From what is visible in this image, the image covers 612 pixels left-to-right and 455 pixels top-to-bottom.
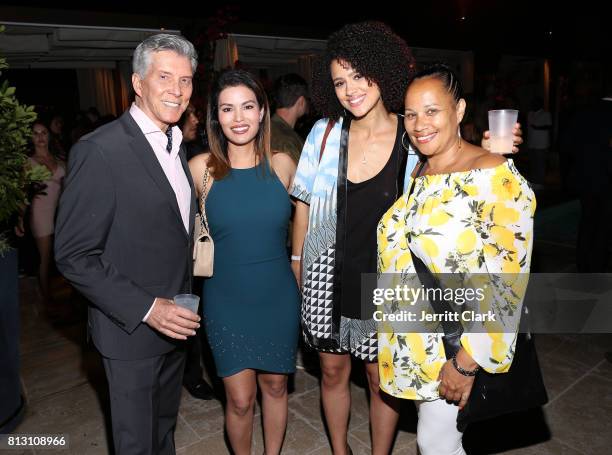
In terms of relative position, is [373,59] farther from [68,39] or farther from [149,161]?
[68,39]

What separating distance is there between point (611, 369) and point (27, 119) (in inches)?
163

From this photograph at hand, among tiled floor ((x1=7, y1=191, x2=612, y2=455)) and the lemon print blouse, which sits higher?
the lemon print blouse

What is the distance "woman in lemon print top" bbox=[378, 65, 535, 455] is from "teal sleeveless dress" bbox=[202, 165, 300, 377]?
623mm

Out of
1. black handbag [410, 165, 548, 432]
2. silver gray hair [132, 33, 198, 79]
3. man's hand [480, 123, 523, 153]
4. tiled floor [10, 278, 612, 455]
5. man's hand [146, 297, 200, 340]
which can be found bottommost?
tiled floor [10, 278, 612, 455]

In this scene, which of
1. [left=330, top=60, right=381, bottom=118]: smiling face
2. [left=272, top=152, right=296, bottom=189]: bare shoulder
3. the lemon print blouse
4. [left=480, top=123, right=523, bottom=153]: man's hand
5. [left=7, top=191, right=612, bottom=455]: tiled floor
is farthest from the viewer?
[left=7, top=191, right=612, bottom=455]: tiled floor

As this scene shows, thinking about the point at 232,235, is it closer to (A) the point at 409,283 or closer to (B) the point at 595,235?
(A) the point at 409,283

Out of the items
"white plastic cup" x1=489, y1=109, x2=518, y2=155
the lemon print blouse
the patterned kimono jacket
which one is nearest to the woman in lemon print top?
the lemon print blouse

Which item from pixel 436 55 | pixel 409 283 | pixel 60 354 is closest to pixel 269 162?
pixel 409 283

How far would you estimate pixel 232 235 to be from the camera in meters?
2.29

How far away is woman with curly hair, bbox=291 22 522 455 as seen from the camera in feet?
7.36

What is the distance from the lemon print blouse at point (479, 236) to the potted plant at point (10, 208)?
208 centimetres

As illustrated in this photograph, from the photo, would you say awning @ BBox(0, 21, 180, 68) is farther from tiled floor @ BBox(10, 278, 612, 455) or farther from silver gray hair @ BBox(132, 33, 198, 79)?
silver gray hair @ BBox(132, 33, 198, 79)

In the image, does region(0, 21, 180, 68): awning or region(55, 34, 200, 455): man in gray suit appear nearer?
region(55, 34, 200, 455): man in gray suit

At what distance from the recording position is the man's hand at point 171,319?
1784 mm
